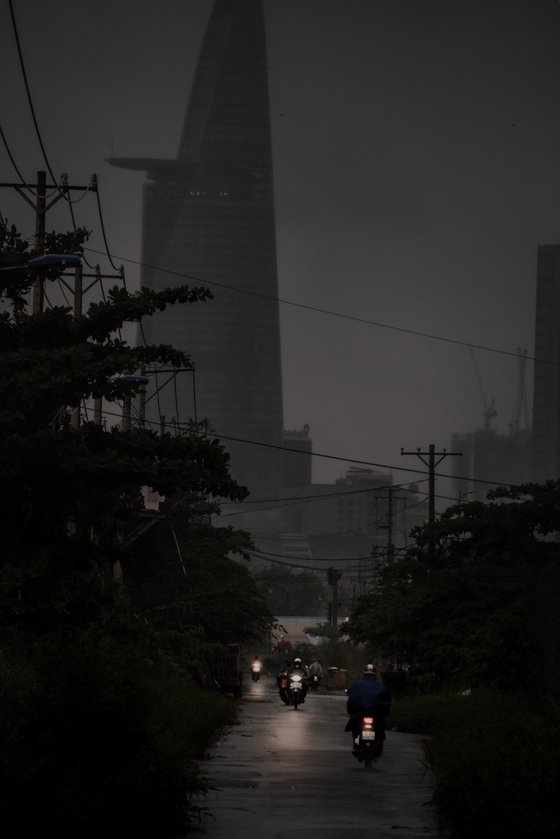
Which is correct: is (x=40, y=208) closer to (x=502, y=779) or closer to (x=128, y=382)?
(x=128, y=382)

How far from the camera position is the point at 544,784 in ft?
48.8

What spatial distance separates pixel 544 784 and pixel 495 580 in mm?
38123

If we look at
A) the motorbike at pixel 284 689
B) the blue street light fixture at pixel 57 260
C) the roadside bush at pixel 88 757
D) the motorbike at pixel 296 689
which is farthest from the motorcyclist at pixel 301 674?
the roadside bush at pixel 88 757

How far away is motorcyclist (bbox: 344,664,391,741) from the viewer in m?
26.5

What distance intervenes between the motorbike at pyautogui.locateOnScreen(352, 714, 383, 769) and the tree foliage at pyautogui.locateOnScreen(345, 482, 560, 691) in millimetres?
13191

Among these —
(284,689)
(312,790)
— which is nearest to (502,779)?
(312,790)

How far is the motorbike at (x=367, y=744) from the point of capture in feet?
83.2

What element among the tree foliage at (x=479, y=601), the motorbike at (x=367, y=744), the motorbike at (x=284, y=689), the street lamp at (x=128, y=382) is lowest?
the motorbike at (x=284, y=689)

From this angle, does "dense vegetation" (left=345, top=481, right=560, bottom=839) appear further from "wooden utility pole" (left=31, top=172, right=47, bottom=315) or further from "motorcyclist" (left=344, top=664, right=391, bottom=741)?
"wooden utility pole" (left=31, top=172, right=47, bottom=315)

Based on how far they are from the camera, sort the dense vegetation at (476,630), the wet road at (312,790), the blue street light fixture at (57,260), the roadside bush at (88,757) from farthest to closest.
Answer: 1. the blue street light fixture at (57,260)
2. the dense vegetation at (476,630)
3. the wet road at (312,790)
4. the roadside bush at (88,757)

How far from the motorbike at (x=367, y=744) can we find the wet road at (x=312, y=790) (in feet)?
0.73

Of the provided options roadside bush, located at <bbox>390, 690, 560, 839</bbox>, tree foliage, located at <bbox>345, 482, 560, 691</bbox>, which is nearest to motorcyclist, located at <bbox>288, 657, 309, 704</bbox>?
tree foliage, located at <bbox>345, 482, 560, 691</bbox>

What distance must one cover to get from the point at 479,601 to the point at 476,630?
1735 millimetres

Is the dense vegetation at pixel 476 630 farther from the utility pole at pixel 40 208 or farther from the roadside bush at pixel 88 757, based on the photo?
the utility pole at pixel 40 208
